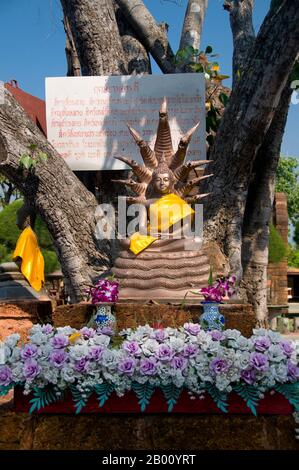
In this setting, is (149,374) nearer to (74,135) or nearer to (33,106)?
(74,135)

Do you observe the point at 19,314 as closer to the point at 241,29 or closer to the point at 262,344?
the point at 262,344

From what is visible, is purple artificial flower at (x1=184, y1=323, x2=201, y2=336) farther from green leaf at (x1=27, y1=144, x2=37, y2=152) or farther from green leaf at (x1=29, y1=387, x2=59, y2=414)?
green leaf at (x1=27, y1=144, x2=37, y2=152)

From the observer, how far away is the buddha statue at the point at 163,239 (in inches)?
214

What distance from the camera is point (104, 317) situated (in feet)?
16.4

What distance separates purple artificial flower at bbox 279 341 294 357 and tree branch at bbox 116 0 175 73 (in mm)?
5326

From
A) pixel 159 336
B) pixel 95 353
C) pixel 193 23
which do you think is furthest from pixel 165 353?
pixel 193 23

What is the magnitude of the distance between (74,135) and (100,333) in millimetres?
3476

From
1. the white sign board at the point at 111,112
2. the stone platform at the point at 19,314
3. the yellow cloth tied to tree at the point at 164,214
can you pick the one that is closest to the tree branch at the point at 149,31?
the white sign board at the point at 111,112

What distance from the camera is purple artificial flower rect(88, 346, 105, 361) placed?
398cm

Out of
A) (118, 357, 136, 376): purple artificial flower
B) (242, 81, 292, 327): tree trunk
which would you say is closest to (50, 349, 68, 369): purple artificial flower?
(118, 357, 136, 376): purple artificial flower

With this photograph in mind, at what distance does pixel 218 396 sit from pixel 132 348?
645 mm

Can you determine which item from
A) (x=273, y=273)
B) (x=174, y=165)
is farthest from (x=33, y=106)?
(x=273, y=273)

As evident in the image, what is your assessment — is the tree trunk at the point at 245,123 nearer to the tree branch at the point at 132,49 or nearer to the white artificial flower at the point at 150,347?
the tree branch at the point at 132,49

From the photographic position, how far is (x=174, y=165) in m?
6.25
